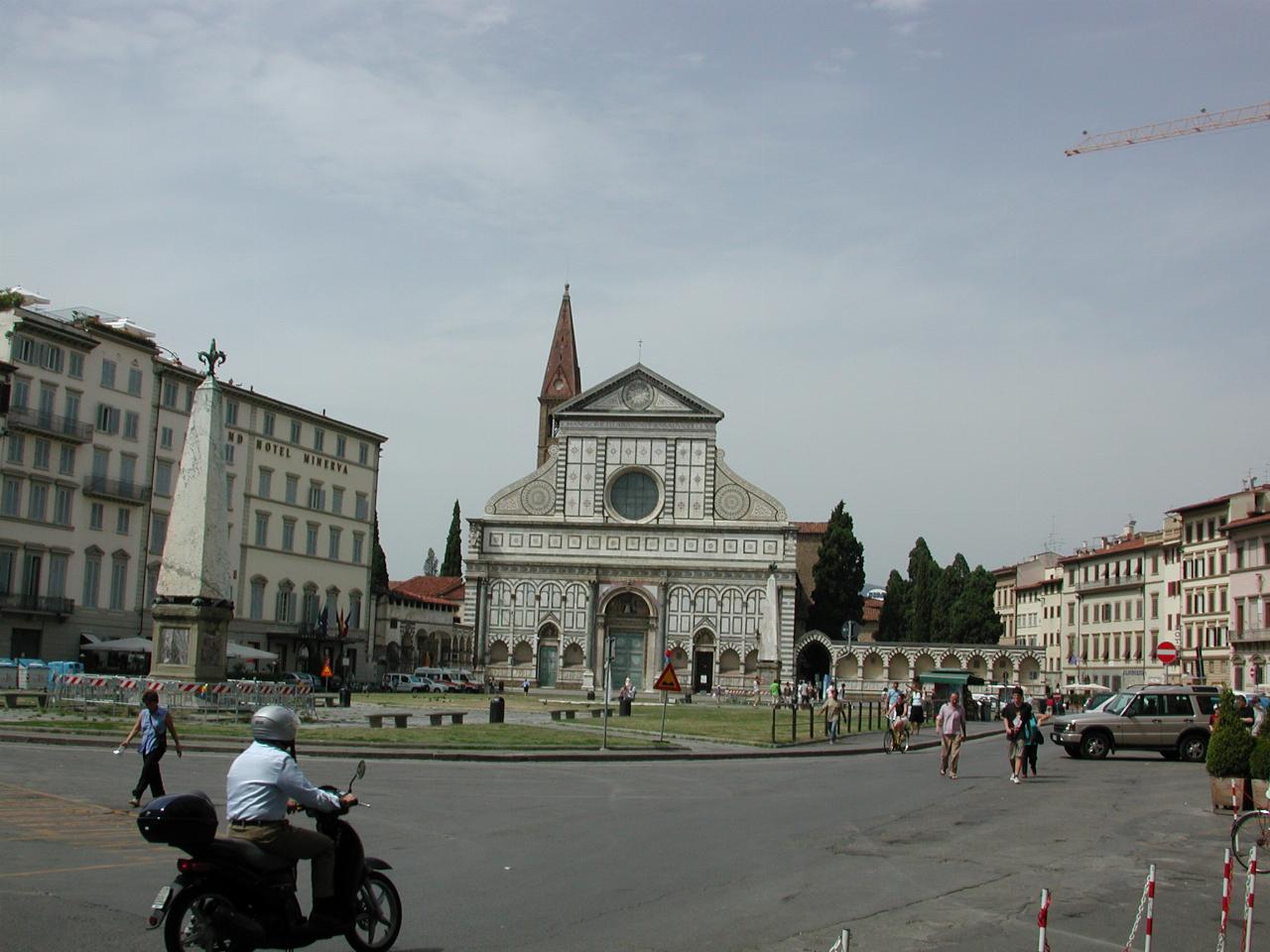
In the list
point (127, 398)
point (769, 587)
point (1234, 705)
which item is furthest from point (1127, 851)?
point (127, 398)

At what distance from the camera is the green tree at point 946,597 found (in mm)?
93000

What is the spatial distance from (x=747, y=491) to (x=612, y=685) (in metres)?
13.8

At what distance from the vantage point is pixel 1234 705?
17906 millimetres

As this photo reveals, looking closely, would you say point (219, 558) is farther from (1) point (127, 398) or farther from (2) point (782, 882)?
(1) point (127, 398)

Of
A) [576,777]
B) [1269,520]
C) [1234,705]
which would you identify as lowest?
[576,777]

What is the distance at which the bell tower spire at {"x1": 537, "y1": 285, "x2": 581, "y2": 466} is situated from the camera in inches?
3900

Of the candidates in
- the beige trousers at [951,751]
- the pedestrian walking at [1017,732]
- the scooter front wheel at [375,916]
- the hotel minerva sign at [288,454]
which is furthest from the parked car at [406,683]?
the scooter front wheel at [375,916]

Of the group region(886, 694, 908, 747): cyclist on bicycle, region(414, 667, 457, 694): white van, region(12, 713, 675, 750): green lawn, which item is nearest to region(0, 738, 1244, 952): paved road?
region(12, 713, 675, 750): green lawn

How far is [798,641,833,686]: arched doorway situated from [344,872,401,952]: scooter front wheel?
262ft

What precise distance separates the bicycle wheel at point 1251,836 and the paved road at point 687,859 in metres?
0.37

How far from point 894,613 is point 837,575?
520 inches

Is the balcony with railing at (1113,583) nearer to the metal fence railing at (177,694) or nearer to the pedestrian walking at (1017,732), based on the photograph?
Answer: the metal fence railing at (177,694)

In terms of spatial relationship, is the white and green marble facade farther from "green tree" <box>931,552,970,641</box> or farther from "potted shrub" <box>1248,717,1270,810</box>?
"potted shrub" <box>1248,717,1270,810</box>

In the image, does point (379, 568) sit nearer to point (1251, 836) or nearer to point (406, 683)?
point (406, 683)
